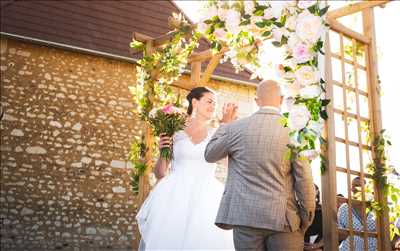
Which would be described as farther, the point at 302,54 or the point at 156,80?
the point at 156,80

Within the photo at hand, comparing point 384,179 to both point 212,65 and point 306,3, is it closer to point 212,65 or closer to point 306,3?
point 306,3

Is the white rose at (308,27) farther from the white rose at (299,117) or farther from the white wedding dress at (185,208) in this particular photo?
the white wedding dress at (185,208)

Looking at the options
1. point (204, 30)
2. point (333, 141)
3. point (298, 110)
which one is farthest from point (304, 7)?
point (204, 30)

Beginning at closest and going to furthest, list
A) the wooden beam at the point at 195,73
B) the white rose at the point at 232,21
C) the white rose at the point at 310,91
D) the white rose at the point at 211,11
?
the white rose at the point at 310,91, the white rose at the point at 232,21, the white rose at the point at 211,11, the wooden beam at the point at 195,73

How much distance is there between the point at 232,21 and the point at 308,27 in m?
0.99

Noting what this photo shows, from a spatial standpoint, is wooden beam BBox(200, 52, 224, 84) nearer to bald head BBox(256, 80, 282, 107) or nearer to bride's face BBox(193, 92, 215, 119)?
bride's face BBox(193, 92, 215, 119)

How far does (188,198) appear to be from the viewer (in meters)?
4.50

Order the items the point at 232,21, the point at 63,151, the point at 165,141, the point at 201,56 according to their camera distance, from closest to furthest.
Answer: the point at 232,21 < the point at 165,141 < the point at 201,56 < the point at 63,151

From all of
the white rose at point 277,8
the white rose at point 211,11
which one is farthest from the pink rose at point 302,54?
the white rose at point 211,11

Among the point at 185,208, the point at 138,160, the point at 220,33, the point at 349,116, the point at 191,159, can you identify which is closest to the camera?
the point at 349,116

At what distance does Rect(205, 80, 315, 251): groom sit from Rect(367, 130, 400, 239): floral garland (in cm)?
94

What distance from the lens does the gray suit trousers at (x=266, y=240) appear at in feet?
9.14

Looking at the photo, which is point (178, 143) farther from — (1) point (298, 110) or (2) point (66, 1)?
(2) point (66, 1)

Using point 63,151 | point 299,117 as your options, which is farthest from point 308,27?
point 63,151
